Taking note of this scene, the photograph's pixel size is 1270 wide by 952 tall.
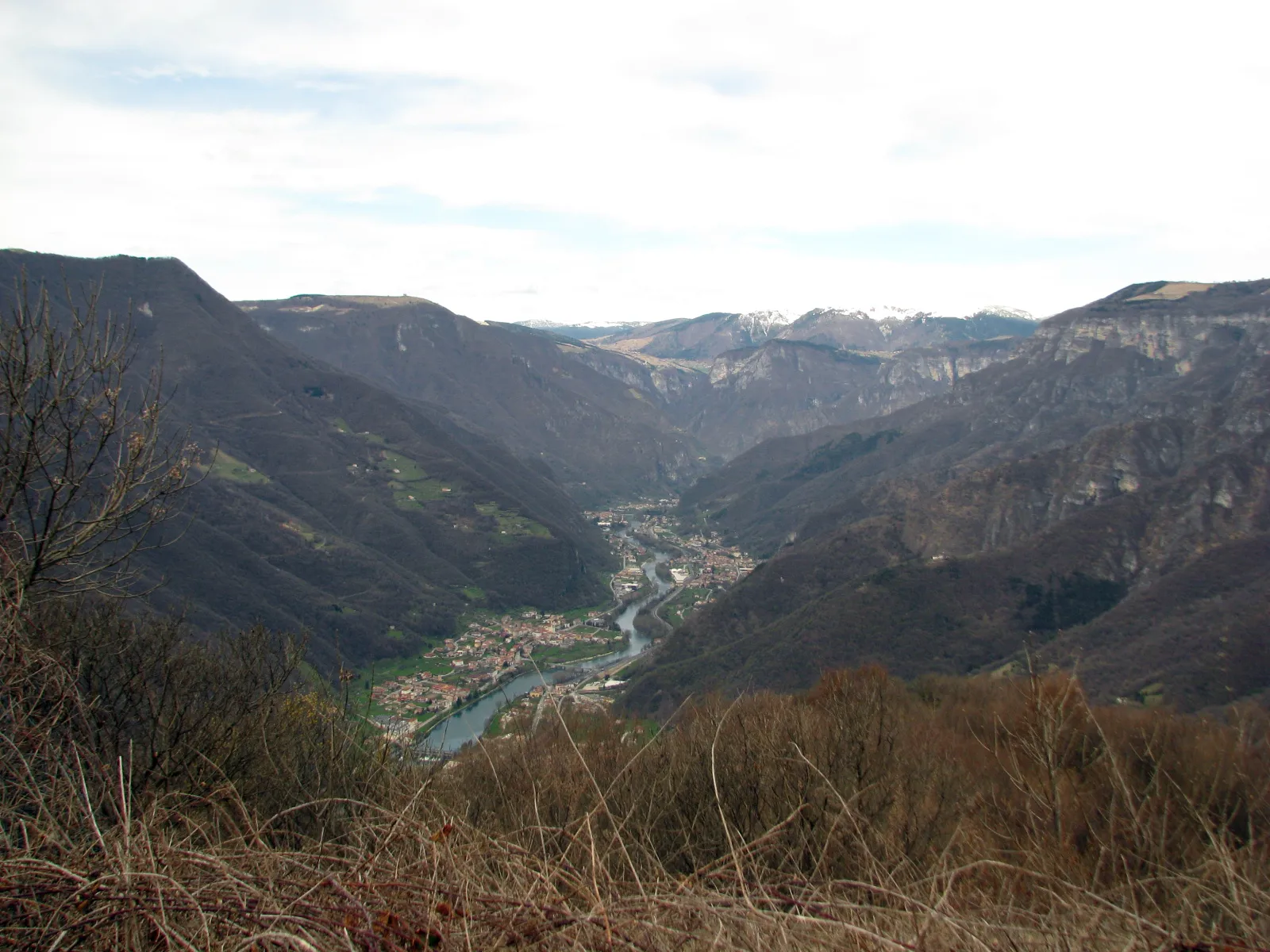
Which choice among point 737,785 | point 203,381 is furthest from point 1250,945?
point 203,381

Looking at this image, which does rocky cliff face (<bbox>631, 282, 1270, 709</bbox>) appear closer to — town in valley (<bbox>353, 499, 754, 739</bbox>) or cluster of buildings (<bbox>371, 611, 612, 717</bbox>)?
town in valley (<bbox>353, 499, 754, 739</bbox>)

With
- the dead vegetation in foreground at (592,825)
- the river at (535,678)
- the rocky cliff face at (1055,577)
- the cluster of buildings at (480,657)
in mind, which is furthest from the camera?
the cluster of buildings at (480,657)

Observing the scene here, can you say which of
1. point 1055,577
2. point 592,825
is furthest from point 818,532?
point 592,825

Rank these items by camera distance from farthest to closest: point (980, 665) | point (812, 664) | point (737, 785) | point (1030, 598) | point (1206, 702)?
point (1030, 598) < point (812, 664) < point (980, 665) < point (1206, 702) < point (737, 785)

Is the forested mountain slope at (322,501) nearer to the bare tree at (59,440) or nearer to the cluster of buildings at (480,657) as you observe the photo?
the cluster of buildings at (480,657)

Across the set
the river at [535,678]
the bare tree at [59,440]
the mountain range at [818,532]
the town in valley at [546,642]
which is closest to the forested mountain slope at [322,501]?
the mountain range at [818,532]

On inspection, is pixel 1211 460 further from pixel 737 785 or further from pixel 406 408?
pixel 406 408

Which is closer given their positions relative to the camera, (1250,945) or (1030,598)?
(1250,945)
